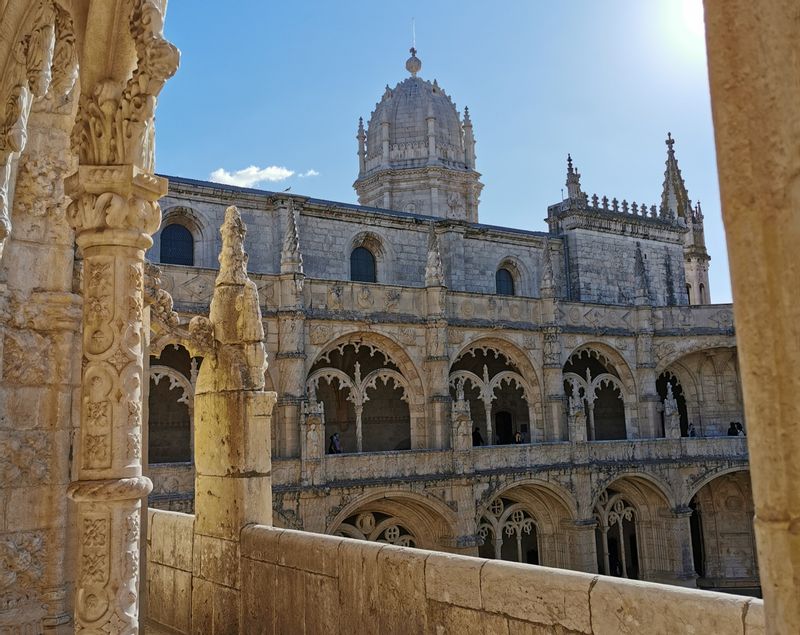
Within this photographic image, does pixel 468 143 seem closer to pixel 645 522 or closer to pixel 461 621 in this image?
pixel 645 522

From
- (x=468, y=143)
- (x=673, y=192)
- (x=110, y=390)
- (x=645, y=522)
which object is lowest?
(x=645, y=522)

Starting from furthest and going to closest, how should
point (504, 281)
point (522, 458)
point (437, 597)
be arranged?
point (504, 281) < point (522, 458) < point (437, 597)

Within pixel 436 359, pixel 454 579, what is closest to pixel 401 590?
pixel 454 579

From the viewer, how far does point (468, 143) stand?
33.6 meters

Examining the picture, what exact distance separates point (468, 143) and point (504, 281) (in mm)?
8386

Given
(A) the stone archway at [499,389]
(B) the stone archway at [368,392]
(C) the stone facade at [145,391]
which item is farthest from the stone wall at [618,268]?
(C) the stone facade at [145,391]

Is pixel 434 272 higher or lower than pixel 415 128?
lower

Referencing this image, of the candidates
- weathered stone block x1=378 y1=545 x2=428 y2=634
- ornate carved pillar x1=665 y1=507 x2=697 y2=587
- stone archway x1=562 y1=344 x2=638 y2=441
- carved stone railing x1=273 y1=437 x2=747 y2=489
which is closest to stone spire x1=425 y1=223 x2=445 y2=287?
carved stone railing x1=273 y1=437 x2=747 y2=489

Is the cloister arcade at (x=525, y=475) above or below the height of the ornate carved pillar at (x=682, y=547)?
above

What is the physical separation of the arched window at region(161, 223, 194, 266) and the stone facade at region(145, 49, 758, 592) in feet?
0.38

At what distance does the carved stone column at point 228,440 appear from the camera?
20.5ft

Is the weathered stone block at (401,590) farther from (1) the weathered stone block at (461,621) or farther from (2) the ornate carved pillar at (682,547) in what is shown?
(2) the ornate carved pillar at (682,547)

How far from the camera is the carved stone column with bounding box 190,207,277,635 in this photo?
6.25 m

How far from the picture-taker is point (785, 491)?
128 cm
